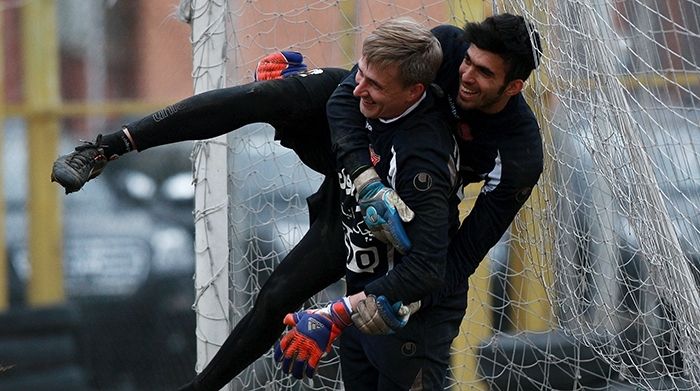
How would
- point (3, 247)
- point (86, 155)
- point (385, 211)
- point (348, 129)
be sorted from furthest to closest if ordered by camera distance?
point (3, 247)
point (86, 155)
point (348, 129)
point (385, 211)

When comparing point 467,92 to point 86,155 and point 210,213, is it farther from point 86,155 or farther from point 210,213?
point 210,213

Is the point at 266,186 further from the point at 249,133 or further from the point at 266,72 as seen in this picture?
the point at 266,72

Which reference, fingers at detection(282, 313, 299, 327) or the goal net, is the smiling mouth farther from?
fingers at detection(282, 313, 299, 327)

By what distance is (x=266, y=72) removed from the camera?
362 centimetres

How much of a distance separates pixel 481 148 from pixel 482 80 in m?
0.25

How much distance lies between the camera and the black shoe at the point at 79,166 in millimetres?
3234

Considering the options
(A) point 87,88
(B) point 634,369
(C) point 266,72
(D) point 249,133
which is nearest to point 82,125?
(A) point 87,88

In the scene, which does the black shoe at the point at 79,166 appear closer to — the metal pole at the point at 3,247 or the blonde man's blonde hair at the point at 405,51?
the blonde man's blonde hair at the point at 405,51

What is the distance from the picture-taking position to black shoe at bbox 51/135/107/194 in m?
3.23

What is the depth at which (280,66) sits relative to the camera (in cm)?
364

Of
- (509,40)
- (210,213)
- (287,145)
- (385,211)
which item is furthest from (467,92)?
(210,213)

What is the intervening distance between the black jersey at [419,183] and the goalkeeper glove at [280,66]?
48cm

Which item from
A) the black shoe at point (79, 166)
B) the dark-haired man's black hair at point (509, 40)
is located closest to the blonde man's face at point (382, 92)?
the dark-haired man's black hair at point (509, 40)

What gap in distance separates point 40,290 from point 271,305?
2.85 meters
